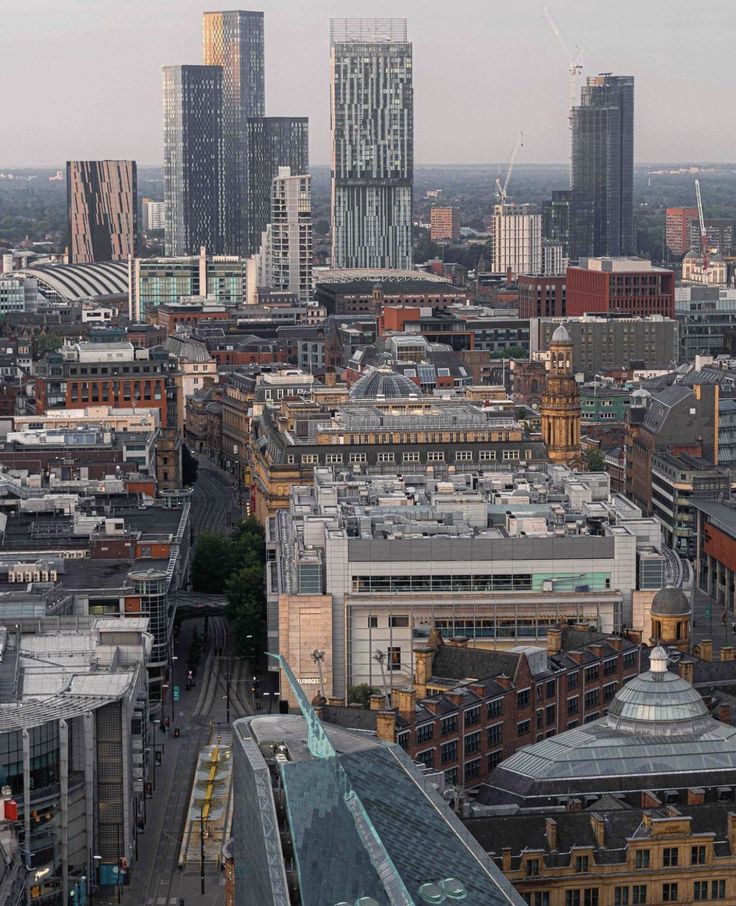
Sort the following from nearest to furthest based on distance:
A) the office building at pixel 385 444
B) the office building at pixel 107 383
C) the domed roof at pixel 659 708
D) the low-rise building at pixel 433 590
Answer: the domed roof at pixel 659 708
the low-rise building at pixel 433 590
the office building at pixel 385 444
the office building at pixel 107 383

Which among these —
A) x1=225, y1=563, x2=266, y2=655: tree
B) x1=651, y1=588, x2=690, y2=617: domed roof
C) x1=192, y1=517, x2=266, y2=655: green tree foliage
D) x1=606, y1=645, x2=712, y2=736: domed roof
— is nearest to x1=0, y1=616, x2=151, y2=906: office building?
x1=606, y1=645, x2=712, y2=736: domed roof

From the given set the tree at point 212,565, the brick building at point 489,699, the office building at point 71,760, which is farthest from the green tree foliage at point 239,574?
the office building at point 71,760

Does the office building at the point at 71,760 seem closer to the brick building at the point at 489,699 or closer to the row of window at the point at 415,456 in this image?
the brick building at the point at 489,699

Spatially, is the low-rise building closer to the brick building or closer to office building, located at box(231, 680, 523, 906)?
the brick building

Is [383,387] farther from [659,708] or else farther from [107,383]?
[659,708]

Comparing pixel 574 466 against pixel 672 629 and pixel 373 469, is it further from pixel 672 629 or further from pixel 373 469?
pixel 672 629
